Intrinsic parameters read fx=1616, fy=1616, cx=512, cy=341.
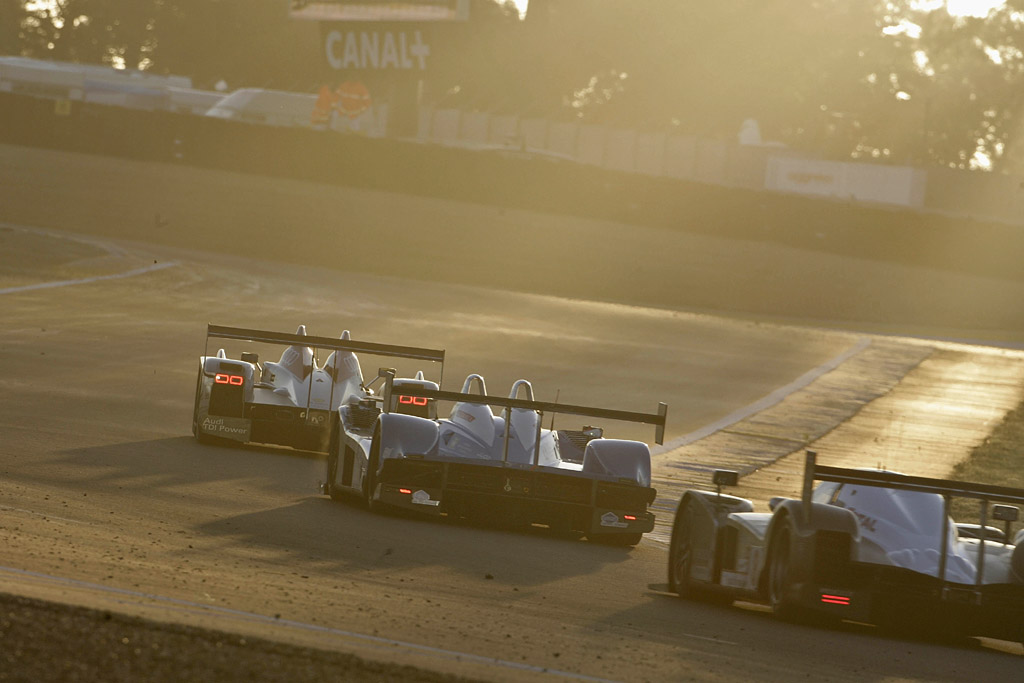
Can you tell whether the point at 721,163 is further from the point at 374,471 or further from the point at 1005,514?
the point at 1005,514

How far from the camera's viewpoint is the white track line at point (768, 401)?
68.9 ft

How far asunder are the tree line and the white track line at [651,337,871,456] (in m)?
51.2

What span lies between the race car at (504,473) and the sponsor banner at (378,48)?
148 feet

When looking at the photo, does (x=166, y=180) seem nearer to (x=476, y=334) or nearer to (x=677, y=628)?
(x=476, y=334)

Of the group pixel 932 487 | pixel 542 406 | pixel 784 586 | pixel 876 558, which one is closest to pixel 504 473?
pixel 542 406

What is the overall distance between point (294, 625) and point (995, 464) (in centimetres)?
1462

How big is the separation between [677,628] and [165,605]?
2.93 m

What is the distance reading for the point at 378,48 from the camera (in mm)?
58719

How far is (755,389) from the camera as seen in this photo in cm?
2802

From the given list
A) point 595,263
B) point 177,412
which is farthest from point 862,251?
point 177,412

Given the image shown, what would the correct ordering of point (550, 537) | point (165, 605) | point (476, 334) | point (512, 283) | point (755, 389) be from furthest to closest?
point (512, 283) → point (476, 334) → point (755, 389) → point (550, 537) → point (165, 605)

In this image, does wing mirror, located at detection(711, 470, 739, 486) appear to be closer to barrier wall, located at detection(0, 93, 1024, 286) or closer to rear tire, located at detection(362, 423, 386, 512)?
rear tire, located at detection(362, 423, 386, 512)

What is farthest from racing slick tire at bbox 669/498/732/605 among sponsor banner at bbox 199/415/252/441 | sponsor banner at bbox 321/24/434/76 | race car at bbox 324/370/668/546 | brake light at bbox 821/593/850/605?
sponsor banner at bbox 321/24/434/76

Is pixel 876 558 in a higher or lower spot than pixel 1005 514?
lower
